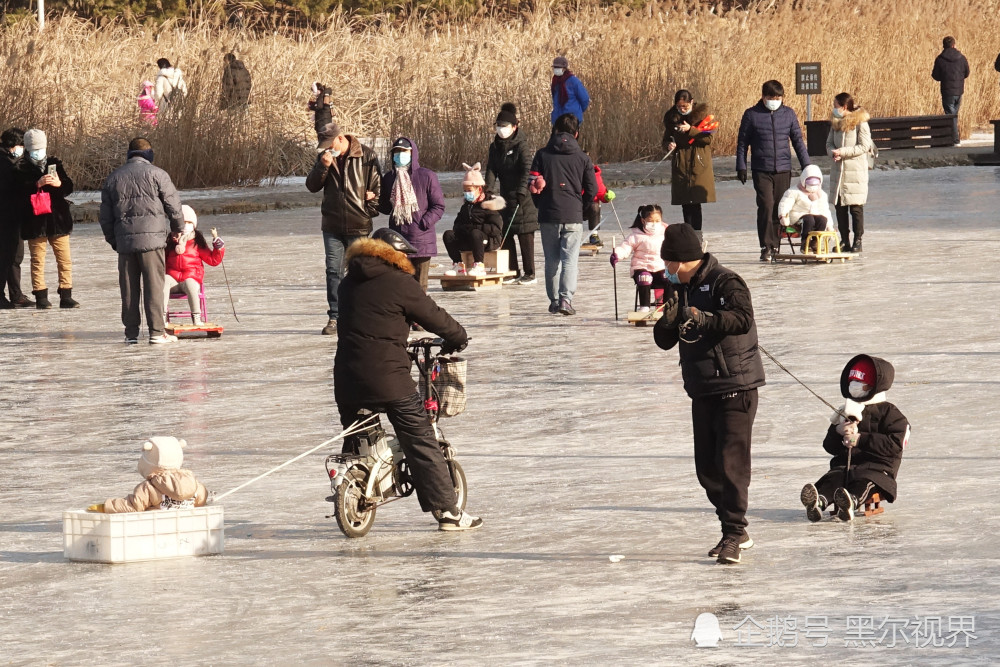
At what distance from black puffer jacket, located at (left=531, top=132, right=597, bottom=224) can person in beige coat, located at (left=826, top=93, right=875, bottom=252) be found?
4338mm

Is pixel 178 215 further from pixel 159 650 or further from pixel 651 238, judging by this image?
pixel 159 650

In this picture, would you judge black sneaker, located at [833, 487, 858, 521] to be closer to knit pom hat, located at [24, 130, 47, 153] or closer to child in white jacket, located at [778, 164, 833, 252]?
knit pom hat, located at [24, 130, 47, 153]

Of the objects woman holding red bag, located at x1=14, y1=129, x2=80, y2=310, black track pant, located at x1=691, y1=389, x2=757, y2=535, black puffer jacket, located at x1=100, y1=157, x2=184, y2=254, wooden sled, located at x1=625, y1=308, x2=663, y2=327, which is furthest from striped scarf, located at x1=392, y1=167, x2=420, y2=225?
black track pant, located at x1=691, y1=389, x2=757, y2=535

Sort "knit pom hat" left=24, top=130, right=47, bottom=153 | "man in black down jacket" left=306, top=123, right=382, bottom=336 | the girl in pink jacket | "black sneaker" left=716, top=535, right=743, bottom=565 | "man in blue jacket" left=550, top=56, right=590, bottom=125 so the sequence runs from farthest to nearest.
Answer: "man in blue jacket" left=550, top=56, right=590, bottom=125, "knit pom hat" left=24, top=130, right=47, bottom=153, the girl in pink jacket, "man in black down jacket" left=306, top=123, right=382, bottom=336, "black sneaker" left=716, top=535, right=743, bottom=565

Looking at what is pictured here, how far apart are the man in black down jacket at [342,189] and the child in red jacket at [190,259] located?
1.10 m

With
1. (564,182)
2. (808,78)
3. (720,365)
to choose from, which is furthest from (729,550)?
(808,78)

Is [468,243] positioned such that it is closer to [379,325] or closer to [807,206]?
[807,206]

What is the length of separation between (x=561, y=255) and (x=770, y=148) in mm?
4262

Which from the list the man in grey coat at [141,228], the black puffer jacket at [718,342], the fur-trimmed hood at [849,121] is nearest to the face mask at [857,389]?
the black puffer jacket at [718,342]

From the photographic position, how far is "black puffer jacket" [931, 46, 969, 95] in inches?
1419

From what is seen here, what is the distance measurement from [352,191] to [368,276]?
6.76m

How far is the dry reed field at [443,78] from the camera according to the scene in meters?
29.7

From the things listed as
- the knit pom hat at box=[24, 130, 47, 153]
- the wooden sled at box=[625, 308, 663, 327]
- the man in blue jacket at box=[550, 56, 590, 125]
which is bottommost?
the wooden sled at box=[625, 308, 663, 327]

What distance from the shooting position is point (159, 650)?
675 centimetres
